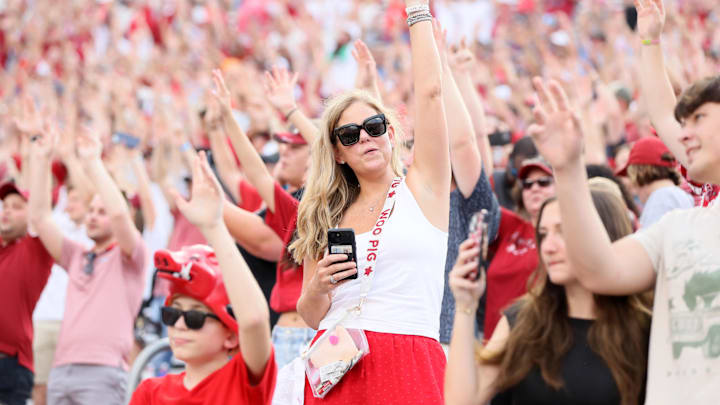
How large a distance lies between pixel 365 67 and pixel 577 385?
2.39m

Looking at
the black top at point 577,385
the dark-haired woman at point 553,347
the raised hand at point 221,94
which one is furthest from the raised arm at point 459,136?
the black top at point 577,385

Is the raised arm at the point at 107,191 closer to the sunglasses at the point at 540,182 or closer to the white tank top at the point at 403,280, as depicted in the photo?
the sunglasses at the point at 540,182

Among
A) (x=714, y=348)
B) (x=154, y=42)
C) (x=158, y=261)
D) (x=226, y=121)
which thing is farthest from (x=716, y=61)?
(x=154, y=42)

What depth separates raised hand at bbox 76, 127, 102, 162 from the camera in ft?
17.7

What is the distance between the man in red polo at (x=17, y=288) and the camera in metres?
5.73

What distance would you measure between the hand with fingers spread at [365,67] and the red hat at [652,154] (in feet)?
4.81

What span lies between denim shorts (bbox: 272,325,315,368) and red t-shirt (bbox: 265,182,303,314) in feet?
0.36

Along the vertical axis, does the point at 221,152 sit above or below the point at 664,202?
above

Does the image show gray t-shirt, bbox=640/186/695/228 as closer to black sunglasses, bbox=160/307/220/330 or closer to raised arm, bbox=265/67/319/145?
raised arm, bbox=265/67/319/145

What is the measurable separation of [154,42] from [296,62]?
10.6 feet

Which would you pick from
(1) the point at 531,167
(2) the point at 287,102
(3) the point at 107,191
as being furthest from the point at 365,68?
(3) the point at 107,191

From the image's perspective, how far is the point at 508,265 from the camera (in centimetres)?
498

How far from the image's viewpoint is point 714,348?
7.10ft

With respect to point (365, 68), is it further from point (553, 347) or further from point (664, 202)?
point (553, 347)
